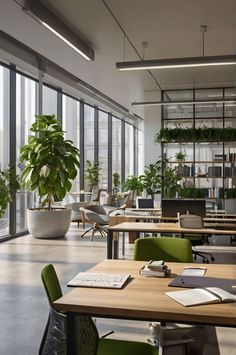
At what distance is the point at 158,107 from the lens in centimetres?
1264

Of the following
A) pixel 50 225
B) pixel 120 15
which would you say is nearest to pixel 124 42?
pixel 120 15

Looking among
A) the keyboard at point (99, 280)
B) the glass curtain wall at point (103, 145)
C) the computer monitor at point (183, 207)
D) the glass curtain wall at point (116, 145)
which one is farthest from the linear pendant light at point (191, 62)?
the glass curtain wall at point (116, 145)

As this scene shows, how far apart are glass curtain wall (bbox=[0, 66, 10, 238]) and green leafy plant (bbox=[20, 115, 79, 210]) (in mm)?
443

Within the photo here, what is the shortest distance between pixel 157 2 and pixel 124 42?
5.97 ft

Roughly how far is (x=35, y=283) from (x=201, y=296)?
141 inches

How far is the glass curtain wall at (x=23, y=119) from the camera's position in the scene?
9.32 metres

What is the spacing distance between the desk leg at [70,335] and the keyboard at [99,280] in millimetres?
299

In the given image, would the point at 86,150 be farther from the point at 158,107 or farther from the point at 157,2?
the point at 157,2

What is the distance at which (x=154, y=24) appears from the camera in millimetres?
6832

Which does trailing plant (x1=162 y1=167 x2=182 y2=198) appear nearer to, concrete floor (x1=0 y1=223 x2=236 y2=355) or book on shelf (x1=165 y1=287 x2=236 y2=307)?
concrete floor (x1=0 y1=223 x2=236 y2=355)

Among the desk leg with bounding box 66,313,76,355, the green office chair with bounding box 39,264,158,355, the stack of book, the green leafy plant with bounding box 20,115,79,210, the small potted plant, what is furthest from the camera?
the small potted plant

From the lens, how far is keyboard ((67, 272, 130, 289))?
2219 millimetres

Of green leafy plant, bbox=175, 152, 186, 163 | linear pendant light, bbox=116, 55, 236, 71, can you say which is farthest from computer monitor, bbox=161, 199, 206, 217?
green leafy plant, bbox=175, 152, 186, 163

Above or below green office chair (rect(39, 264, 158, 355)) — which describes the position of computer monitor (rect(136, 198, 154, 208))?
above
